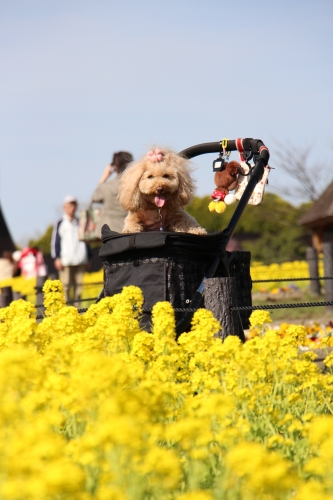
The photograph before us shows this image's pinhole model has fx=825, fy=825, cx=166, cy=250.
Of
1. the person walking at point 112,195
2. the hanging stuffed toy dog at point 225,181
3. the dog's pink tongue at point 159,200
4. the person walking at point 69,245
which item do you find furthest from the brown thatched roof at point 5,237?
the dog's pink tongue at point 159,200

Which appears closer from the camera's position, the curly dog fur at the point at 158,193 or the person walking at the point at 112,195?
the curly dog fur at the point at 158,193

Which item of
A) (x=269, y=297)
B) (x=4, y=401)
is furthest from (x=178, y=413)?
(x=269, y=297)

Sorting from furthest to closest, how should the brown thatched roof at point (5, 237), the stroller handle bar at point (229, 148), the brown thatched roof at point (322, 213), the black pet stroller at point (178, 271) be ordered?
the brown thatched roof at point (5, 237), the brown thatched roof at point (322, 213), the stroller handle bar at point (229, 148), the black pet stroller at point (178, 271)

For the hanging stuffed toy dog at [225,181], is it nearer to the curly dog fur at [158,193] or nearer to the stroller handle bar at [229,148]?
the stroller handle bar at [229,148]

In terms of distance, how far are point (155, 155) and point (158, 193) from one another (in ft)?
0.97

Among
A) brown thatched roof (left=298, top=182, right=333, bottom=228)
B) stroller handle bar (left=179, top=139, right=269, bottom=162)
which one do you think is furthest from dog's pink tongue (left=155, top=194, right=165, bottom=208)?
brown thatched roof (left=298, top=182, right=333, bottom=228)

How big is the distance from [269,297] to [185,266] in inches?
391

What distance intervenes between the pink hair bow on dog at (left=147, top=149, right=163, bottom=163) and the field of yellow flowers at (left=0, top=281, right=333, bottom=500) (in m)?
1.23

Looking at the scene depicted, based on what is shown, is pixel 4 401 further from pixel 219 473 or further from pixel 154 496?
pixel 219 473

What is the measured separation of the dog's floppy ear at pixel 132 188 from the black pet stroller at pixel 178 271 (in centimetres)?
23

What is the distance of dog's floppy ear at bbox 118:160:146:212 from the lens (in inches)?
218

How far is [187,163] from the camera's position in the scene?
5.83 metres

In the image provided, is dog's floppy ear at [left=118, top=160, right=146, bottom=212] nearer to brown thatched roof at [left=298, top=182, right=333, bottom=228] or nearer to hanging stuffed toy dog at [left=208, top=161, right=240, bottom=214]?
hanging stuffed toy dog at [left=208, top=161, right=240, bottom=214]

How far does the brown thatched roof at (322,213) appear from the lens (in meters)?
25.2
